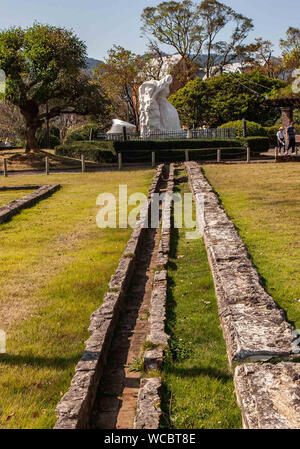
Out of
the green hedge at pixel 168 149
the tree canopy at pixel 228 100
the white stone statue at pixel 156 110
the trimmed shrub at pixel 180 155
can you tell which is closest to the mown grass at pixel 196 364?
the trimmed shrub at pixel 180 155

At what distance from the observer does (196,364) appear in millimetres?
4039

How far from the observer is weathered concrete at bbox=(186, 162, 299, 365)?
3639 millimetres

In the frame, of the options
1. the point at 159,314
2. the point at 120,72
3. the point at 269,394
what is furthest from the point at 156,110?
the point at 269,394

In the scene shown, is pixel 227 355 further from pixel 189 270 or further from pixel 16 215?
pixel 16 215

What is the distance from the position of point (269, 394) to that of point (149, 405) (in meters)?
0.83

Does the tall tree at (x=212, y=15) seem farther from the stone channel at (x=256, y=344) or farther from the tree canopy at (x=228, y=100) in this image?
the stone channel at (x=256, y=344)

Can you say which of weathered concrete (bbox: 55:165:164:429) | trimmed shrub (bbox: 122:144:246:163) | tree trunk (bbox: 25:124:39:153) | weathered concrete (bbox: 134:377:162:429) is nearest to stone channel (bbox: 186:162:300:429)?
weathered concrete (bbox: 134:377:162:429)

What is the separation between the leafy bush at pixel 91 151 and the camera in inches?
1039

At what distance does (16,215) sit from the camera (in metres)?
11.7

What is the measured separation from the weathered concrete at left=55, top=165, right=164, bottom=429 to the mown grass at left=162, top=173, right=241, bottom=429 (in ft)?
1.73

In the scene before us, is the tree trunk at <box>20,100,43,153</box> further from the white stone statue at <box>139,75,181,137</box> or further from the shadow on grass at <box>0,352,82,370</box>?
the shadow on grass at <box>0,352,82,370</box>

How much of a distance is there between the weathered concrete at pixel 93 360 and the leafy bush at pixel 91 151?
2020 centimetres

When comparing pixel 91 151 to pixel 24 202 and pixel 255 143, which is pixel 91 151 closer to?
pixel 255 143

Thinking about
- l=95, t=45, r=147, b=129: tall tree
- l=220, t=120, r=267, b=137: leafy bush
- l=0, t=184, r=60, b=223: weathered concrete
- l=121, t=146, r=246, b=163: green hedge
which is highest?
l=95, t=45, r=147, b=129: tall tree
